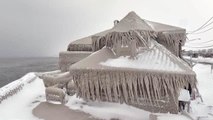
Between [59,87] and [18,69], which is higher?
[59,87]

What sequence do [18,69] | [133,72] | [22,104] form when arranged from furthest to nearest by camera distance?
Result: [18,69], [22,104], [133,72]

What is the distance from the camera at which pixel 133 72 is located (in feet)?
36.4

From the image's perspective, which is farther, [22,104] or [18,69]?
[18,69]

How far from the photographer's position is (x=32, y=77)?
971 inches

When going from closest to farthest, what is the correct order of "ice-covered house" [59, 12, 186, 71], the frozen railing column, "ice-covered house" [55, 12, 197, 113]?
"ice-covered house" [55, 12, 197, 113] → "ice-covered house" [59, 12, 186, 71] → the frozen railing column

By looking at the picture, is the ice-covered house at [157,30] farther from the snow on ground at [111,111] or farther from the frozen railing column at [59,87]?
the snow on ground at [111,111]

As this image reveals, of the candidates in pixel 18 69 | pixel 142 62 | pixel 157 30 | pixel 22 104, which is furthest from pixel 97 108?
pixel 18 69

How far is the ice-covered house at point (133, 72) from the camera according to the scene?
35.3 feet

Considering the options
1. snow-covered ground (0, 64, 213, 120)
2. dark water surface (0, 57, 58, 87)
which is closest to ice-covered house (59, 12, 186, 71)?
snow-covered ground (0, 64, 213, 120)

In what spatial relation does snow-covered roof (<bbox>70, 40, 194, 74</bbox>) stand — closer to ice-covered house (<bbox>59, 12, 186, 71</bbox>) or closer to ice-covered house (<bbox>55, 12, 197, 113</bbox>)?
ice-covered house (<bbox>55, 12, 197, 113</bbox>)

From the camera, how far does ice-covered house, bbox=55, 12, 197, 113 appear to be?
10773mm

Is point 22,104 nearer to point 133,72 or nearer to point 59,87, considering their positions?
point 59,87

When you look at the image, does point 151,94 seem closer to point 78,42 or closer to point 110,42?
point 110,42

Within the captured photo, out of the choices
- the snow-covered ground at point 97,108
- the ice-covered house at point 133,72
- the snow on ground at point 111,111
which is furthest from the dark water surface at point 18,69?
the ice-covered house at point 133,72
